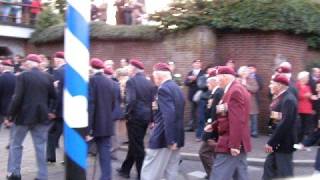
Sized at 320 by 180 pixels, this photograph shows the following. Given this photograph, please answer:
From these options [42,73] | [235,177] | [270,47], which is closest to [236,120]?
[235,177]

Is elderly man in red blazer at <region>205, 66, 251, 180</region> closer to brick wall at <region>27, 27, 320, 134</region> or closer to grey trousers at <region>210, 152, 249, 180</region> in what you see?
grey trousers at <region>210, 152, 249, 180</region>

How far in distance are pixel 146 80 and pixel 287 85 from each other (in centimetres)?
239

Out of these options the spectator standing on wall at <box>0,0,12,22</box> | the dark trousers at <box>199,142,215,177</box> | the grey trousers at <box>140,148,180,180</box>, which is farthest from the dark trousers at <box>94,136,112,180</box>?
the spectator standing on wall at <box>0,0,12,22</box>

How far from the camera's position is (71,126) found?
4.40 m

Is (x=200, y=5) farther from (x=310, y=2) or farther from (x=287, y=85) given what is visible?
(x=287, y=85)

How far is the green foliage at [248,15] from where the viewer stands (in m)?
14.8

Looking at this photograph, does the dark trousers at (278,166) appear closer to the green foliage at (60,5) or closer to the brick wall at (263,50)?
the brick wall at (263,50)

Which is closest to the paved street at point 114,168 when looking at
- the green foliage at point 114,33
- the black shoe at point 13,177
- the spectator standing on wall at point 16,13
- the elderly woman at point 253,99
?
the black shoe at point 13,177

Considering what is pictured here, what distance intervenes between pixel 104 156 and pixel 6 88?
4.64 meters

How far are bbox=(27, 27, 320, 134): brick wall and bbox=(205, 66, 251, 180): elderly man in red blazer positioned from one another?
7.99 metres

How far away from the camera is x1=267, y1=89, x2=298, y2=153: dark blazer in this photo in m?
7.33

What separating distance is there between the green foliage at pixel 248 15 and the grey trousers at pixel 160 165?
295 inches

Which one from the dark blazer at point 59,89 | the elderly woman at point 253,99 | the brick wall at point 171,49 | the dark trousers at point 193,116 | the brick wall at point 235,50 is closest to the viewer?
the dark blazer at point 59,89

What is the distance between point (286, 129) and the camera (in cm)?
734
